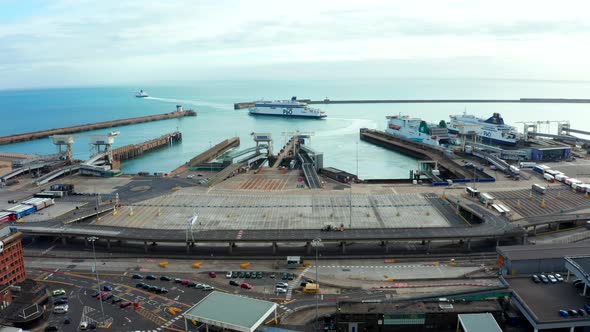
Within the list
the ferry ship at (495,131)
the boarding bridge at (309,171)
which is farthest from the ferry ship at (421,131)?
the boarding bridge at (309,171)

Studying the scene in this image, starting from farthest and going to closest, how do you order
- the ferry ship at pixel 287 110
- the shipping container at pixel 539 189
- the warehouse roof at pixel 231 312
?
the ferry ship at pixel 287 110
the shipping container at pixel 539 189
the warehouse roof at pixel 231 312

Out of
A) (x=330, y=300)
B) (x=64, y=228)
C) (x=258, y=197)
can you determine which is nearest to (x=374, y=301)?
(x=330, y=300)

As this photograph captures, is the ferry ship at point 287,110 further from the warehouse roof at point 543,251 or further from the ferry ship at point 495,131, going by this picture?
the warehouse roof at point 543,251

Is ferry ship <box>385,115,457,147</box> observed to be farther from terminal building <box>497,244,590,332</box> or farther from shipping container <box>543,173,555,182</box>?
terminal building <box>497,244,590,332</box>

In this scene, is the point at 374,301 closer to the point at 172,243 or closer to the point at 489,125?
the point at 172,243

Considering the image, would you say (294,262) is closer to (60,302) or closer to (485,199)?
(60,302)

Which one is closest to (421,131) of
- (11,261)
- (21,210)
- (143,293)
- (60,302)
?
(21,210)
